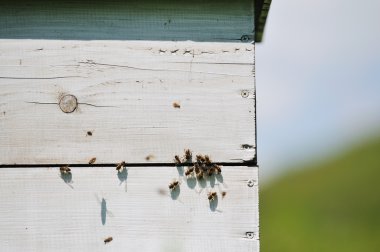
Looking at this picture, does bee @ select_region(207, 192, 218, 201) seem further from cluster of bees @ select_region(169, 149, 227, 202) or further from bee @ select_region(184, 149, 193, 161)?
bee @ select_region(184, 149, 193, 161)

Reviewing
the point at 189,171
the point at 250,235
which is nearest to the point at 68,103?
the point at 189,171

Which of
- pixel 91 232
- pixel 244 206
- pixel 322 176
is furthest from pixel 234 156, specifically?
pixel 322 176

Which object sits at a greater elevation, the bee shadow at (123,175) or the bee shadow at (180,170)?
the bee shadow at (180,170)

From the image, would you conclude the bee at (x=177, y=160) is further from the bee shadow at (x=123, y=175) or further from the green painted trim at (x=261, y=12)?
the green painted trim at (x=261, y=12)

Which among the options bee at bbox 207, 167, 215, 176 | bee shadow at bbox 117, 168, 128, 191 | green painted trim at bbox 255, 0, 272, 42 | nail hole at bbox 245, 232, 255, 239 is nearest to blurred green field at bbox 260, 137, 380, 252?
green painted trim at bbox 255, 0, 272, 42

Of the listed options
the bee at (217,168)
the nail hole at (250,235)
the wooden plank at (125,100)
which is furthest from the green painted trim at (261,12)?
the nail hole at (250,235)

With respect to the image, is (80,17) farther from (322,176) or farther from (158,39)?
(322,176)

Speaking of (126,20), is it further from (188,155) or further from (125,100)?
(188,155)
